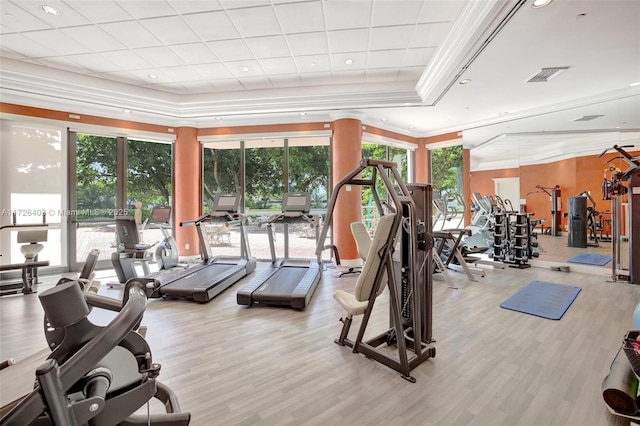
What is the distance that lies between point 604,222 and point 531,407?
708 cm

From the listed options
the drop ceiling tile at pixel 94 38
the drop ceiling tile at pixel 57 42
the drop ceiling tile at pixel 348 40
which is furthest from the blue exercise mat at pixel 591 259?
the drop ceiling tile at pixel 57 42

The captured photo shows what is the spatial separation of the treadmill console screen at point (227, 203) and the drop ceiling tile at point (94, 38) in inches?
111

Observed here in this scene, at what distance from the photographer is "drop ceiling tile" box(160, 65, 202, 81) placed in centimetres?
496

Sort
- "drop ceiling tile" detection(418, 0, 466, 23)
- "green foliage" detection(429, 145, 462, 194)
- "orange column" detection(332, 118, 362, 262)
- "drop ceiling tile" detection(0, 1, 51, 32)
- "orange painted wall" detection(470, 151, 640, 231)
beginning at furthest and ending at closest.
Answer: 1. "green foliage" detection(429, 145, 462, 194)
2. "orange column" detection(332, 118, 362, 262)
3. "orange painted wall" detection(470, 151, 640, 231)
4. "drop ceiling tile" detection(0, 1, 51, 32)
5. "drop ceiling tile" detection(418, 0, 466, 23)

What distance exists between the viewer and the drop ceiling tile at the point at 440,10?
10.8 ft

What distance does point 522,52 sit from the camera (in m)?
3.82

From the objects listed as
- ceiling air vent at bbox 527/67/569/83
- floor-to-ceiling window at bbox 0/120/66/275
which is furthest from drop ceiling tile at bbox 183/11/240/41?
ceiling air vent at bbox 527/67/569/83

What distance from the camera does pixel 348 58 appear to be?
4633mm

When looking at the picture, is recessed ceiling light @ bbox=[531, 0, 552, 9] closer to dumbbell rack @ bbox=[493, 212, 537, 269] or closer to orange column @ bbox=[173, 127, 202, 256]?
dumbbell rack @ bbox=[493, 212, 537, 269]

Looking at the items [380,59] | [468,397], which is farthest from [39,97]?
[468,397]

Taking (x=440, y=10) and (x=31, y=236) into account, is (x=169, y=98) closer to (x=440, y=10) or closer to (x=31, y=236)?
(x=31, y=236)

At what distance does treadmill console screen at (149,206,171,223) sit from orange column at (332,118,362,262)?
10.9 feet

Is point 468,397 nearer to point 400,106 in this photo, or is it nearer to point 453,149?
point 400,106

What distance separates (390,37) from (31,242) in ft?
21.2
